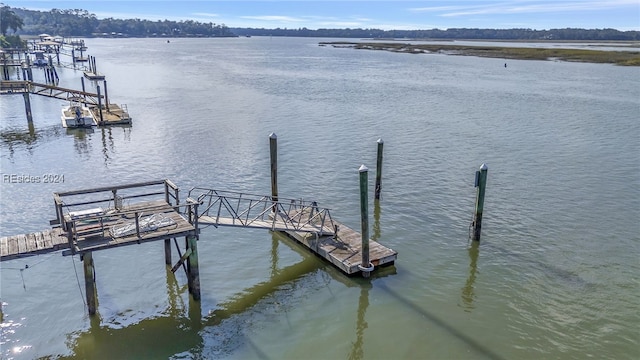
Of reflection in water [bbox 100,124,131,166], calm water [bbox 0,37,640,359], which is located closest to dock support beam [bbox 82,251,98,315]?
calm water [bbox 0,37,640,359]

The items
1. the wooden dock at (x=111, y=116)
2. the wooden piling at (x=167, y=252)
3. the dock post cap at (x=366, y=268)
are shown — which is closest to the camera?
the dock post cap at (x=366, y=268)

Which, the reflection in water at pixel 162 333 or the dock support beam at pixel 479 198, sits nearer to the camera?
the reflection in water at pixel 162 333

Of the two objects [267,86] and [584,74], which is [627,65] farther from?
[267,86]

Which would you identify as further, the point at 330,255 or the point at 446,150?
the point at 446,150

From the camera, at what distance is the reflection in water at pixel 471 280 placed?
55.8 feet

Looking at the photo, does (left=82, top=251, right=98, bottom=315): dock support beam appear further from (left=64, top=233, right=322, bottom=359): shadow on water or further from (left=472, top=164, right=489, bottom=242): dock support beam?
(left=472, top=164, right=489, bottom=242): dock support beam

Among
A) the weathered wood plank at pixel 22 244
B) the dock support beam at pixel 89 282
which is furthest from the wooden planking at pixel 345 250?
the weathered wood plank at pixel 22 244

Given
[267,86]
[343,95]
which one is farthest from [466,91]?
[267,86]

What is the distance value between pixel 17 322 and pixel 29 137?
28.4m

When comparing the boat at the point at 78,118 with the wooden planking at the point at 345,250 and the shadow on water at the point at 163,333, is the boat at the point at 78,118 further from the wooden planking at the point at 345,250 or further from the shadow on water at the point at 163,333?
the shadow on water at the point at 163,333

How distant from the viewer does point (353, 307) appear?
1656cm

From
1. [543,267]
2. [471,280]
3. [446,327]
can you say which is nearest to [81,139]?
[471,280]

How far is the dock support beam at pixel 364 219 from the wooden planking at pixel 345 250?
26 centimetres

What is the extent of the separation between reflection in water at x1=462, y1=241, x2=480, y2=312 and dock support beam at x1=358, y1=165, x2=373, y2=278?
3397 millimetres
